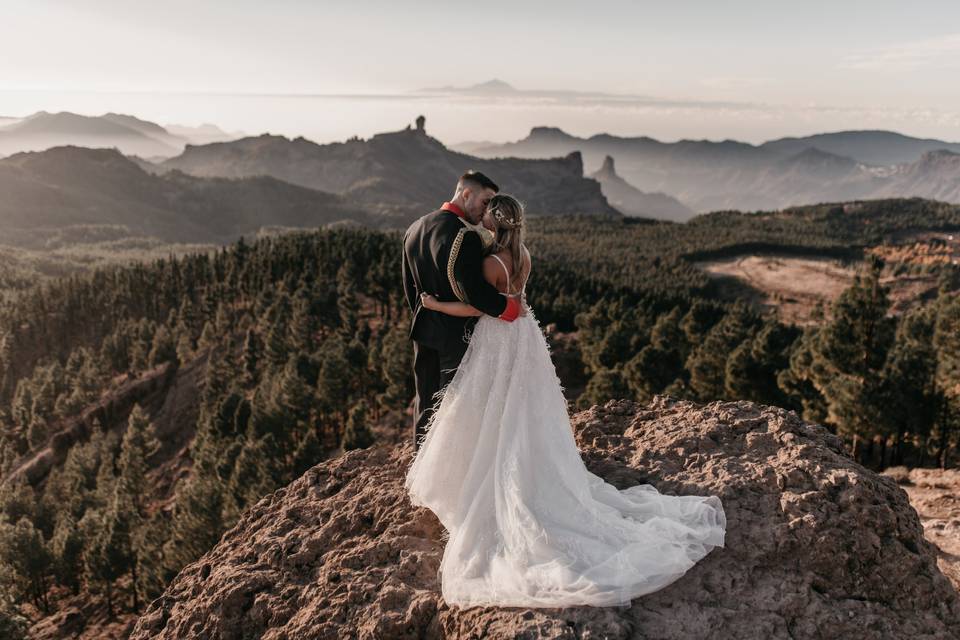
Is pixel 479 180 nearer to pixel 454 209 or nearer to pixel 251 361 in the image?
pixel 454 209

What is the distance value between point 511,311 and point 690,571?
148 inches

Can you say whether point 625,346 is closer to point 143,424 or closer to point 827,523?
point 827,523

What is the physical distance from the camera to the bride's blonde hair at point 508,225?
23.5 feet

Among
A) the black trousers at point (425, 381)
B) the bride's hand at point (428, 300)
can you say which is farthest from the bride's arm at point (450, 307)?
the black trousers at point (425, 381)

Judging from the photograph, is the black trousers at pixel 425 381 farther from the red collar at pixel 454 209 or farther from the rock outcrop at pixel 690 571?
the red collar at pixel 454 209

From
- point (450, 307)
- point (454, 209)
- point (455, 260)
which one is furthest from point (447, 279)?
point (454, 209)

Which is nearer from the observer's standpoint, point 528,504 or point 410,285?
point 528,504

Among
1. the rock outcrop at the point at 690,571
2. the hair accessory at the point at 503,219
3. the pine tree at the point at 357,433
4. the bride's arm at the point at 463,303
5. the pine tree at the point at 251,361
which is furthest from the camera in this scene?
the pine tree at the point at 251,361

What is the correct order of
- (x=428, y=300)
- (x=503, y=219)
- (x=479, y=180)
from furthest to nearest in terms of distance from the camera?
(x=428, y=300)
(x=479, y=180)
(x=503, y=219)

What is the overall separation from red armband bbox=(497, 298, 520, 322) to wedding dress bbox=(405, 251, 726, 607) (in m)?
0.31

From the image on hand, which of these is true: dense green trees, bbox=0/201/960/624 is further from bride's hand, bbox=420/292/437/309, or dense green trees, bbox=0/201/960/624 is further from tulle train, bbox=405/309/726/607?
bride's hand, bbox=420/292/437/309

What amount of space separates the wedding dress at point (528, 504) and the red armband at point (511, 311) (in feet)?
1.02

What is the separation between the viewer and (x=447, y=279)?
7816 millimetres

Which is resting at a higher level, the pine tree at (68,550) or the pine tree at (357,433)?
the pine tree at (357,433)
